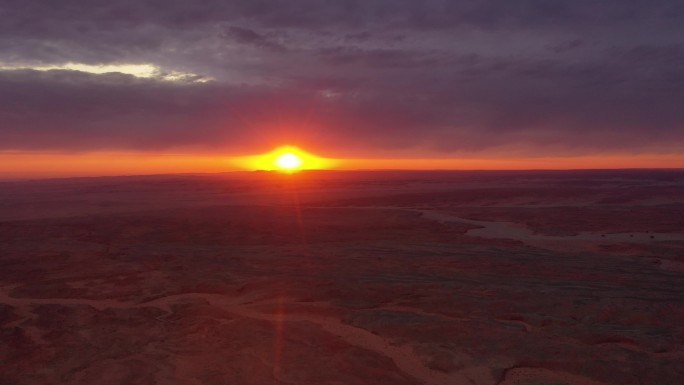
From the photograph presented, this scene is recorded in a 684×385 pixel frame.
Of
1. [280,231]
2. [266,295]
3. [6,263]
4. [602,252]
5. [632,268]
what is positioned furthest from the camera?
[280,231]

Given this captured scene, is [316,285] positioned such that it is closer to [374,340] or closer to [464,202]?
[374,340]

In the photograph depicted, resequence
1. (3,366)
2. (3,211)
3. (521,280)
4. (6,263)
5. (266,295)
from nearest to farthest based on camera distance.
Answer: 1. (3,366)
2. (266,295)
3. (521,280)
4. (6,263)
5. (3,211)

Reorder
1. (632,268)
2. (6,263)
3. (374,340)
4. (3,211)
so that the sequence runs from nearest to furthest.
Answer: (374,340) → (632,268) → (6,263) → (3,211)

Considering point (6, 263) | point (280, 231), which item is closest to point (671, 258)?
point (280, 231)

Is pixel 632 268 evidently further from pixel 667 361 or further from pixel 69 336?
pixel 69 336

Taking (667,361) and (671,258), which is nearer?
(667,361)

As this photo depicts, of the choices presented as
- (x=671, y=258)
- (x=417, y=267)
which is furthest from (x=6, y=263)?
(x=671, y=258)
